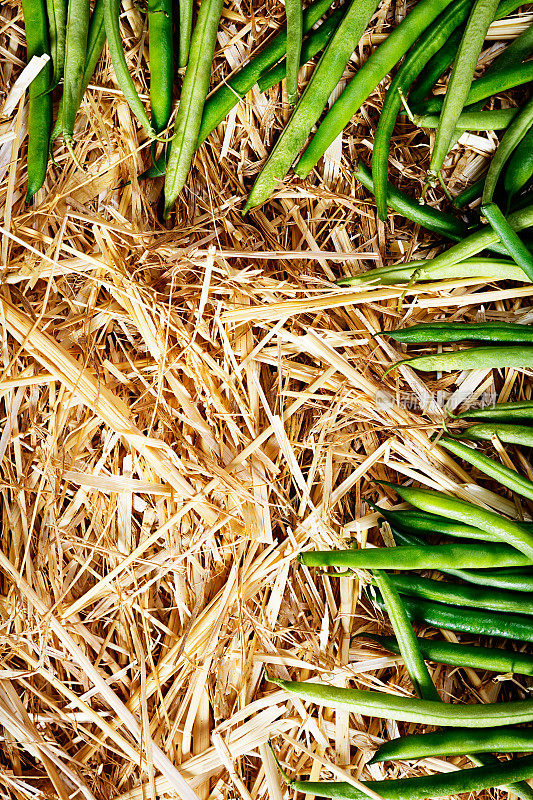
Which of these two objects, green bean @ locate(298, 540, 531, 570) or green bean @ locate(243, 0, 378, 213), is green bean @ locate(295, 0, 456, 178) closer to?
green bean @ locate(243, 0, 378, 213)

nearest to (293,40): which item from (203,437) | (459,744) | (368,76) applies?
(368,76)

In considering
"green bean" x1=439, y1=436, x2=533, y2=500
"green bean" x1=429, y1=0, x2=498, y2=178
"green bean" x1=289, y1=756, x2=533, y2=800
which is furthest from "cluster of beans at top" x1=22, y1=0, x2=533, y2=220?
"green bean" x1=289, y1=756, x2=533, y2=800

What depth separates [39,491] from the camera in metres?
1.50

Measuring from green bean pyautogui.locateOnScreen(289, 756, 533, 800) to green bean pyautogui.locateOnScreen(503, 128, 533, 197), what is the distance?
1.33 meters

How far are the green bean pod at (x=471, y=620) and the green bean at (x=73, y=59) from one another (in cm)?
140

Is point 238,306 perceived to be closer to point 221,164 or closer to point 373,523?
point 221,164

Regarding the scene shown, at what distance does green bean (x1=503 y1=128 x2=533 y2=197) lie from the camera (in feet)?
4.71

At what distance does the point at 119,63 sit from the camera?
4.52 ft

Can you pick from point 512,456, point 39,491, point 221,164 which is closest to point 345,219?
point 221,164

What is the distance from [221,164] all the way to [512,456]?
1071 mm

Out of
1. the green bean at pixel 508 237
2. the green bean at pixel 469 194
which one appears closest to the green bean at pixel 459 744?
the green bean at pixel 508 237

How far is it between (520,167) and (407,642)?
3.82ft

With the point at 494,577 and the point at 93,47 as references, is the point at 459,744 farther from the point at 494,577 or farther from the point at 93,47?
the point at 93,47

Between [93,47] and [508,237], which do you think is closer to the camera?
[508,237]
